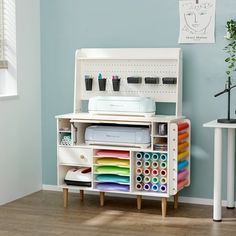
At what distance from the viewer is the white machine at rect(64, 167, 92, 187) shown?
4.62 m

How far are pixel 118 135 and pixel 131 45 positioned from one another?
812 mm

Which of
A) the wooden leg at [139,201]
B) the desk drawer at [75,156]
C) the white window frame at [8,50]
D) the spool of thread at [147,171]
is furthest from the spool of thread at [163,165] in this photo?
the white window frame at [8,50]

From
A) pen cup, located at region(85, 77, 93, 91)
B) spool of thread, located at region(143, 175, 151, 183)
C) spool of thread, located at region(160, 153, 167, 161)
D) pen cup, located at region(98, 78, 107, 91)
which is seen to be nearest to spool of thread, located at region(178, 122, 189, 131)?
spool of thread, located at region(160, 153, 167, 161)

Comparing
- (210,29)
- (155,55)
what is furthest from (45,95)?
(210,29)

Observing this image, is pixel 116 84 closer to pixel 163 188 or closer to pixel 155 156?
pixel 155 156

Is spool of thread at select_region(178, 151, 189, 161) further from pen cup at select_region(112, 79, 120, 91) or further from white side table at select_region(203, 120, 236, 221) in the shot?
pen cup at select_region(112, 79, 120, 91)

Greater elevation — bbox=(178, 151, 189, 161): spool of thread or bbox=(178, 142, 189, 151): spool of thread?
bbox=(178, 142, 189, 151): spool of thread

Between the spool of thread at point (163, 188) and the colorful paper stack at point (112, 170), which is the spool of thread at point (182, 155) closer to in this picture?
the spool of thread at point (163, 188)

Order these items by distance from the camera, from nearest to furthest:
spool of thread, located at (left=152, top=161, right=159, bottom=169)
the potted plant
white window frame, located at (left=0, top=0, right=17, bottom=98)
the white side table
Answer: the white side table < the potted plant < spool of thread, located at (left=152, top=161, right=159, bottom=169) < white window frame, located at (left=0, top=0, right=17, bottom=98)

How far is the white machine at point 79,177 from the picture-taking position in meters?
4.62

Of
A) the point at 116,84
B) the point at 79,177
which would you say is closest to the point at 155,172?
the point at 79,177

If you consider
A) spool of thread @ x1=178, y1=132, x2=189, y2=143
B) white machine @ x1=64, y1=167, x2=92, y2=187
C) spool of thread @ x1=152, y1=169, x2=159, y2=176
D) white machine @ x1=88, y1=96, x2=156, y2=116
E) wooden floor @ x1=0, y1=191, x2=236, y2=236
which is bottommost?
wooden floor @ x1=0, y1=191, x2=236, y2=236

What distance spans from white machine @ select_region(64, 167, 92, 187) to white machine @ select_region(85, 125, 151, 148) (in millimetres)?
235

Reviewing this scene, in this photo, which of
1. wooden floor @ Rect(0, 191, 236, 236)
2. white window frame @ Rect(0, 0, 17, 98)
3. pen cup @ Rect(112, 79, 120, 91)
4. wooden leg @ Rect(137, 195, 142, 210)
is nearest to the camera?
wooden floor @ Rect(0, 191, 236, 236)
